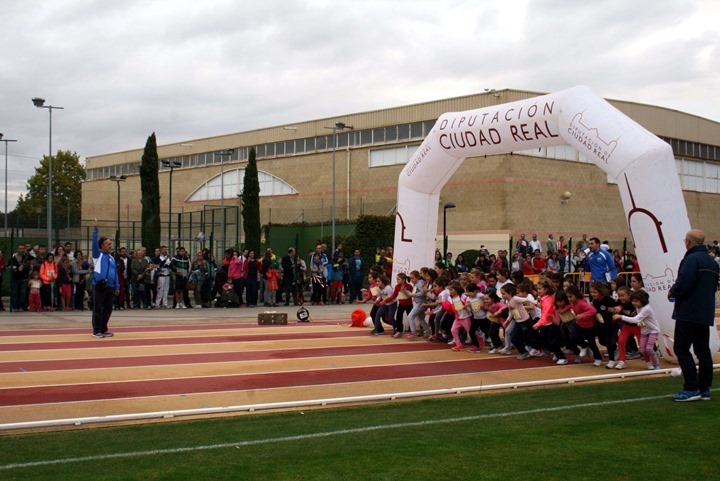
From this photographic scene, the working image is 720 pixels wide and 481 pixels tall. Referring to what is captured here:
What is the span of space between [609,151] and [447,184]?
28003 millimetres

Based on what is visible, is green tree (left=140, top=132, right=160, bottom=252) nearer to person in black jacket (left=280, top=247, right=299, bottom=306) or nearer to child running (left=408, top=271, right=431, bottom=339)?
person in black jacket (left=280, top=247, right=299, bottom=306)

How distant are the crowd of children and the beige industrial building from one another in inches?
667

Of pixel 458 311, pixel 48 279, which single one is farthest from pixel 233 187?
pixel 458 311

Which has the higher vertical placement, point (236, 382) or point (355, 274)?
point (355, 274)

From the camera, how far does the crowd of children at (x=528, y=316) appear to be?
12.3m

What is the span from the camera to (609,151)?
1235cm

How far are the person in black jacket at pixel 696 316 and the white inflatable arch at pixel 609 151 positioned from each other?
2597 mm

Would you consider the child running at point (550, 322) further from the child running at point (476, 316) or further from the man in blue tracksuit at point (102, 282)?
the man in blue tracksuit at point (102, 282)

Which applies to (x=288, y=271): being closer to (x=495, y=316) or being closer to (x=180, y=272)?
(x=180, y=272)

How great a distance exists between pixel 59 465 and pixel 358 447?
7.78 ft

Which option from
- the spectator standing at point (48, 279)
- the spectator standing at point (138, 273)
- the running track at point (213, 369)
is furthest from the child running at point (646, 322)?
the spectator standing at point (48, 279)

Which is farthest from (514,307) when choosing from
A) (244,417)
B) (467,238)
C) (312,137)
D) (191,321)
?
(312,137)

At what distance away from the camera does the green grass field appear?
6035 mm

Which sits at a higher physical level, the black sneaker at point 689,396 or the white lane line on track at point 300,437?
the black sneaker at point 689,396
